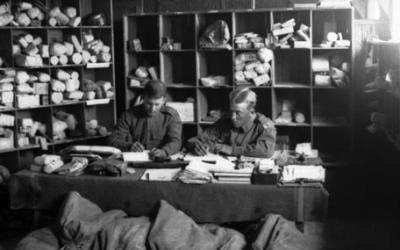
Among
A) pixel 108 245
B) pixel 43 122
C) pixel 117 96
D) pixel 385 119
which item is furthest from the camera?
pixel 117 96

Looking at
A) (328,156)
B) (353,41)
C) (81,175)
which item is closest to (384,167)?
(328,156)

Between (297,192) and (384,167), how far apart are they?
8.90 feet

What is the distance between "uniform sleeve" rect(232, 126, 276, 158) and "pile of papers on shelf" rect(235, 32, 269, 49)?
1686mm

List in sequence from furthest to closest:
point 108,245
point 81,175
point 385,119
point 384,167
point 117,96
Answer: point 117,96 → point 384,167 → point 385,119 → point 81,175 → point 108,245

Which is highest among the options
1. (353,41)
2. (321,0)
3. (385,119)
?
(321,0)

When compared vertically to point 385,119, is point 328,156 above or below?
below

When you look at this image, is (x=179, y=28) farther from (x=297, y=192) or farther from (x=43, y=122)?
(x=297, y=192)

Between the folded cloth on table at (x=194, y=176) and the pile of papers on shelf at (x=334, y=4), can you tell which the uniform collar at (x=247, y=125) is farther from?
the pile of papers on shelf at (x=334, y=4)

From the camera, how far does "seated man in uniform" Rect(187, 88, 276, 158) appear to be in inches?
220

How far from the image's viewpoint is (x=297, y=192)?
180 inches

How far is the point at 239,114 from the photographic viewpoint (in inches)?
230

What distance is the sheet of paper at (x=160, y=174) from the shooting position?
4863mm

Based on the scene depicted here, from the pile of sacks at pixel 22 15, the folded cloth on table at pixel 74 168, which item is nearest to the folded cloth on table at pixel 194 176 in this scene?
the folded cloth on table at pixel 74 168

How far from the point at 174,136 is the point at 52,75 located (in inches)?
87.9
